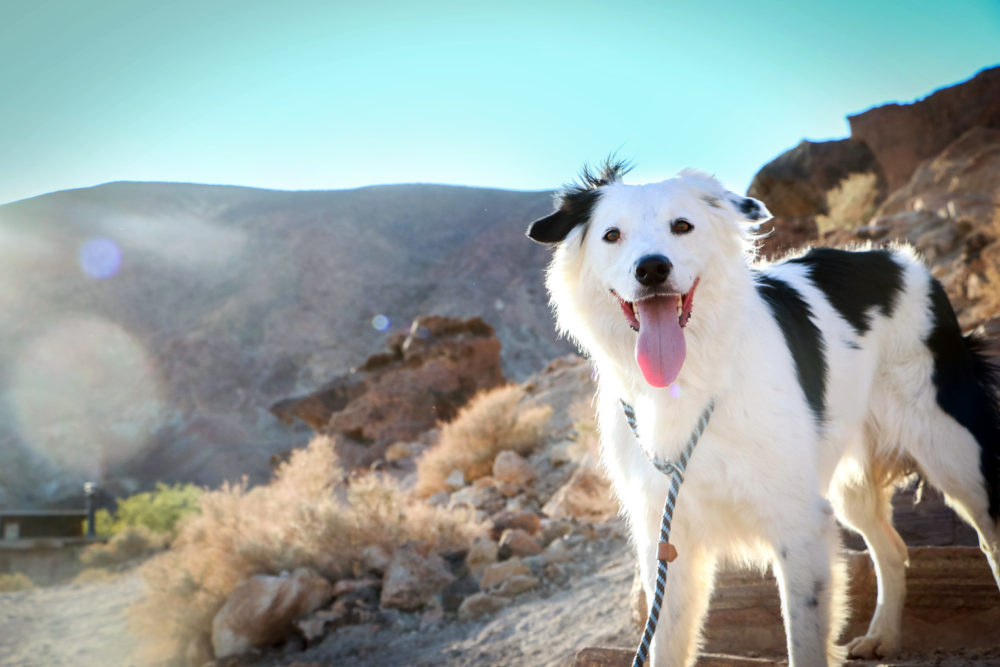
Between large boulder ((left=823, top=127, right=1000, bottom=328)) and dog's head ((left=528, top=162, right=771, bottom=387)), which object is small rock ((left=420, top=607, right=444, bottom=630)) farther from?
large boulder ((left=823, top=127, right=1000, bottom=328))

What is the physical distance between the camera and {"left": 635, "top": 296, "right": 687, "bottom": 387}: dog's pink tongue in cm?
239

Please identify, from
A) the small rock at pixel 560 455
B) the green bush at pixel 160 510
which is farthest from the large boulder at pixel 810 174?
the green bush at pixel 160 510

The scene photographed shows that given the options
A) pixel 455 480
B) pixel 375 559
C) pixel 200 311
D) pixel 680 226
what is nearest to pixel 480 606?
pixel 375 559

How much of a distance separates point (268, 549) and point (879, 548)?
244 inches

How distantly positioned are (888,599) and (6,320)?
227 ft

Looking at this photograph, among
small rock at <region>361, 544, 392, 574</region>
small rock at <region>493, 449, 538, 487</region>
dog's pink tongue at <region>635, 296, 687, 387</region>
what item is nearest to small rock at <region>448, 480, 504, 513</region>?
small rock at <region>493, 449, 538, 487</region>

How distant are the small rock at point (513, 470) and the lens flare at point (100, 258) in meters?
62.6

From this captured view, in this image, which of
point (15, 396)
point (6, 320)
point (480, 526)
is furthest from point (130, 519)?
point (6, 320)

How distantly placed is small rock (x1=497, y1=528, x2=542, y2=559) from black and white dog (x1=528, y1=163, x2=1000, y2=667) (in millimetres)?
4172

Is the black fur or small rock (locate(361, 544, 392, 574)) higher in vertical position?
the black fur

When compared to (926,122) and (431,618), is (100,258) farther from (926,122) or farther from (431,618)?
(431,618)

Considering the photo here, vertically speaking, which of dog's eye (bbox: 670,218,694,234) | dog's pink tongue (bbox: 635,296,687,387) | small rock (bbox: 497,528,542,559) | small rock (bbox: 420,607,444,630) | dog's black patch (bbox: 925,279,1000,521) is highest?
dog's eye (bbox: 670,218,694,234)

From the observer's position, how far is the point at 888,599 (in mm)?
3264

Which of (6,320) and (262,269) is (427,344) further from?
(6,320)
